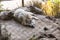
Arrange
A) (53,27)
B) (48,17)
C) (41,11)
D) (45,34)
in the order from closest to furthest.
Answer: (45,34), (53,27), (48,17), (41,11)

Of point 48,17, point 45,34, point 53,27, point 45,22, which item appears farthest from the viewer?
point 48,17

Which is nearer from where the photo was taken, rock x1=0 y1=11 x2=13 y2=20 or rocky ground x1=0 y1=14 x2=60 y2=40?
rocky ground x1=0 y1=14 x2=60 y2=40

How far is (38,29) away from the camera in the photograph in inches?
143

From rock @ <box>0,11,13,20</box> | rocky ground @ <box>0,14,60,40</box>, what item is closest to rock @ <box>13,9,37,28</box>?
rocky ground @ <box>0,14,60,40</box>

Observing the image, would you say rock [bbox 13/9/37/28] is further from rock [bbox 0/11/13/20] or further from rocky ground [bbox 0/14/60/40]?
rock [bbox 0/11/13/20]

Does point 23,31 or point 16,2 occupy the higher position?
point 16,2

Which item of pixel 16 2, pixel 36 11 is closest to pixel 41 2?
pixel 36 11

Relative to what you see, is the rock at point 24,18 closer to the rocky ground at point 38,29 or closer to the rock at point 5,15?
the rocky ground at point 38,29

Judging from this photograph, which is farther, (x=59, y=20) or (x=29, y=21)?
(x=59, y=20)

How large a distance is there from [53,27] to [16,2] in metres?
1.60

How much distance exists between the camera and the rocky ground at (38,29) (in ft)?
10.8

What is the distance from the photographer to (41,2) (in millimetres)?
4836

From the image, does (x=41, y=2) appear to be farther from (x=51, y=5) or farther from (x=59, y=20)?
(x=59, y=20)

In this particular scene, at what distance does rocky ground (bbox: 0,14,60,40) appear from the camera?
3297 millimetres
